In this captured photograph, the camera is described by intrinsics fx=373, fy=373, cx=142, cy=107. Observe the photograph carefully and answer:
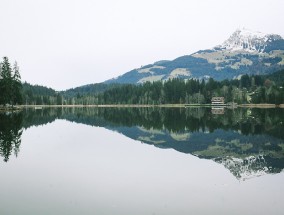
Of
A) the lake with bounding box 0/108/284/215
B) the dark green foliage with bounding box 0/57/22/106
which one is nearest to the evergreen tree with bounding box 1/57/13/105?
the dark green foliage with bounding box 0/57/22/106

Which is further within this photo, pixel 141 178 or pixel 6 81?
pixel 6 81

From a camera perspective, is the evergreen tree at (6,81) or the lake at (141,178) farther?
the evergreen tree at (6,81)

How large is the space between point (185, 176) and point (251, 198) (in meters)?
6.47

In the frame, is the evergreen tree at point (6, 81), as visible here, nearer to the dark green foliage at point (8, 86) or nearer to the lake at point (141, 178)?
the dark green foliage at point (8, 86)

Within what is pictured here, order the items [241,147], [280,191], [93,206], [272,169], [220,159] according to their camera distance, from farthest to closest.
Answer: [241,147], [220,159], [272,169], [280,191], [93,206]

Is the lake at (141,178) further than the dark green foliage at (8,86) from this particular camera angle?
No

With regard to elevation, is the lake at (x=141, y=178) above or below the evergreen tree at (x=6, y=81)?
below

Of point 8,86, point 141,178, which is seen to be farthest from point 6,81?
point 141,178

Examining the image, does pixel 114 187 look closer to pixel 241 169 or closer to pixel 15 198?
pixel 15 198

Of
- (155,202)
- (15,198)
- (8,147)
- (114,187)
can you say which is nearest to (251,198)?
(155,202)

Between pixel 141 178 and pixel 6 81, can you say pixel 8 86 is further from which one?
pixel 141 178

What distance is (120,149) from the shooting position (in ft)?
132

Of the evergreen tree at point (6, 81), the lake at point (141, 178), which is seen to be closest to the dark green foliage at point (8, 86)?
the evergreen tree at point (6, 81)

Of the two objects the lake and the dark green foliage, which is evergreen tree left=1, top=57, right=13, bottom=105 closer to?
the dark green foliage
